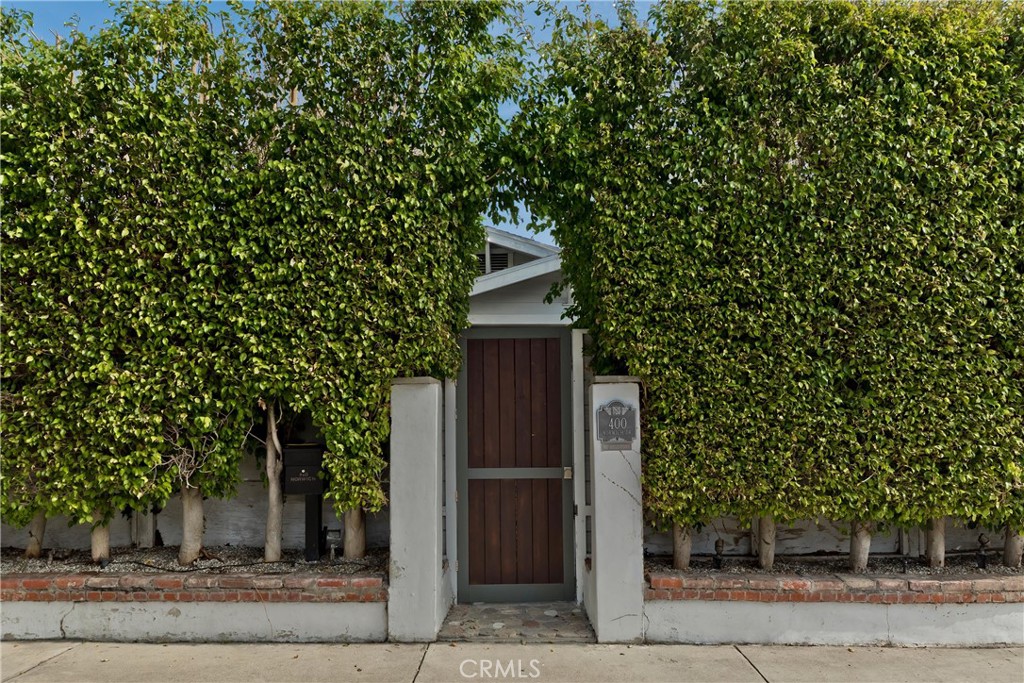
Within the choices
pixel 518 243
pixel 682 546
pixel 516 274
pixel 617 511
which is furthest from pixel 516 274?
pixel 682 546

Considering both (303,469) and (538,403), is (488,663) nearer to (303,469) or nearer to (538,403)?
(303,469)

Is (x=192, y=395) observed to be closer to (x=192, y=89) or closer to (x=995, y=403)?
(x=192, y=89)

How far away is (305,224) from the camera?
13.8 feet

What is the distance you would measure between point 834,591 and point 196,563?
440cm

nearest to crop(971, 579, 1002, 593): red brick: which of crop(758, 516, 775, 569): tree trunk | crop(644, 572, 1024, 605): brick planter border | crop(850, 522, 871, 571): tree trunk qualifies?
crop(644, 572, 1024, 605): brick planter border

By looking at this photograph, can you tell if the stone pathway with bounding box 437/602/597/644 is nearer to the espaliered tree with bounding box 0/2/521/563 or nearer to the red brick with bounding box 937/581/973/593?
the espaliered tree with bounding box 0/2/521/563

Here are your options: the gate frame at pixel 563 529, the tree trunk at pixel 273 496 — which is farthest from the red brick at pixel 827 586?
the tree trunk at pixel 273 496

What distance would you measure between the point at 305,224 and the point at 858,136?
3760 mm

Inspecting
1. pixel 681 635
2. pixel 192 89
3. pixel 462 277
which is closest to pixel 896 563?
pixel 681 635

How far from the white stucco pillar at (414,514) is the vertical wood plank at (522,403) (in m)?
0.91

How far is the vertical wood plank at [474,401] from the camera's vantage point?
5.03m

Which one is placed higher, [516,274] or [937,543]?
[516,274]

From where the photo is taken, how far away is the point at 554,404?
507cm

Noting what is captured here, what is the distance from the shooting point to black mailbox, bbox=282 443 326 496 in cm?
436
